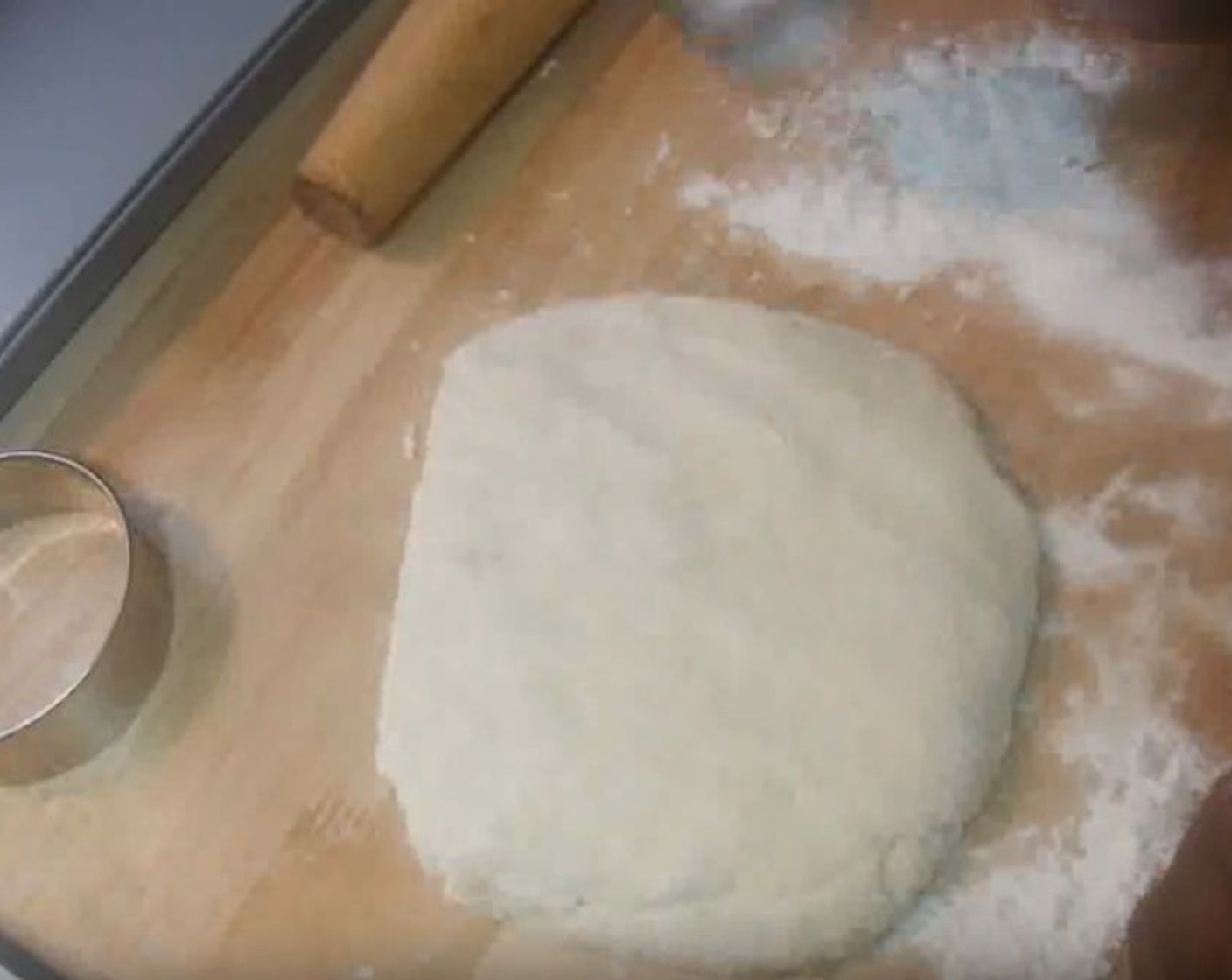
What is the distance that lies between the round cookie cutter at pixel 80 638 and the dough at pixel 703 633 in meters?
0.14

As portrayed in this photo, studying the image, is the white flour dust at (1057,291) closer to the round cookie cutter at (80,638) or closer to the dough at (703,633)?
the dough at (703,633)

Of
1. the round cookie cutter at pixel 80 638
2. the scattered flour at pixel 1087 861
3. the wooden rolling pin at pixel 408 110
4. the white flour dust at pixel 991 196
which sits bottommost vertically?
the scattered flour at pixel 1087 861

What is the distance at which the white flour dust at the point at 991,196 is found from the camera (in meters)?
1.07

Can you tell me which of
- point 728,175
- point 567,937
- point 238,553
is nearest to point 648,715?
point 567,937

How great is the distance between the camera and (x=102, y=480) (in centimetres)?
102

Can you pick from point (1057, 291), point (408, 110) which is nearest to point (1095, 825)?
point (1057, 291)

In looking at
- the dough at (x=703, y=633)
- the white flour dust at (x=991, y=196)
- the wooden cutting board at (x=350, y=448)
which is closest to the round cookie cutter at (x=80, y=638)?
the wooden cutting board at (x=350, y=448)

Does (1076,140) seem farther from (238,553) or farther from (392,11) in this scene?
(238,553)

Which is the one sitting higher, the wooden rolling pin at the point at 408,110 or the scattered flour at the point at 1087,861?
the wooden rolling pin at the point at 408,110

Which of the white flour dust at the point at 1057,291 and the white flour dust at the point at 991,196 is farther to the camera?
the white flour dust at the point at 991,196

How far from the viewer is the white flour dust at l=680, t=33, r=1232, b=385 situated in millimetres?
1072

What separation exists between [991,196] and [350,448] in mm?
425

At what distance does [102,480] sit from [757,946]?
450mm

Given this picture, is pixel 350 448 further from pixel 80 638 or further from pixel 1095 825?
pixel 1095 825
